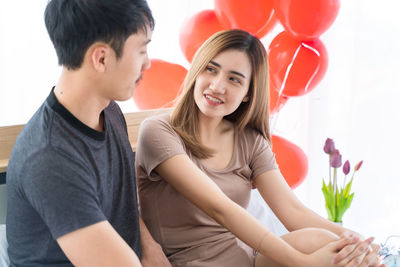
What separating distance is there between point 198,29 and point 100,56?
1.06m

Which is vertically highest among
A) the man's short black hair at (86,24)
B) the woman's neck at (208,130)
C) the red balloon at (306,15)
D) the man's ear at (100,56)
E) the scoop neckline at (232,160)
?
the red balloon at (306,15)

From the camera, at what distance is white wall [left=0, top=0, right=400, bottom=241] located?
8.31ft

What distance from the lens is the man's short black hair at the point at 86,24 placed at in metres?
1.05

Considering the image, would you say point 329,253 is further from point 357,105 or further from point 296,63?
point 357,105

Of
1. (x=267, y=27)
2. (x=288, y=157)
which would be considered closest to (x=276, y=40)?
(x=267, y=27)

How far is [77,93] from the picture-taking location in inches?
43.4

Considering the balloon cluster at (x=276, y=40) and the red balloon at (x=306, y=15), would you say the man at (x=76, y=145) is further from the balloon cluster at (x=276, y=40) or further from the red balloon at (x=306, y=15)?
the red balloon at (x=306, y=15)

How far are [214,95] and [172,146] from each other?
0.23 meters

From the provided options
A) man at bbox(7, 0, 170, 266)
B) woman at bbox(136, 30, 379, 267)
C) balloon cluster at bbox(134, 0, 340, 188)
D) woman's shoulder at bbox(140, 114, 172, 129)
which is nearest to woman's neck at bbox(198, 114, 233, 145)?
woman at bbox(136, 30, 379, 267)

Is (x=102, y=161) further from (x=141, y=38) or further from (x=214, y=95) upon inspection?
(x=214, y=95)

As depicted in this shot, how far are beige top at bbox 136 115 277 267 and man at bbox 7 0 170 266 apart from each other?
303mm

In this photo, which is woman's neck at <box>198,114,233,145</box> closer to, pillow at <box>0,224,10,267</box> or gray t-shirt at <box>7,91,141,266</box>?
gray t-shirt at <box>7,91,141,266</box>

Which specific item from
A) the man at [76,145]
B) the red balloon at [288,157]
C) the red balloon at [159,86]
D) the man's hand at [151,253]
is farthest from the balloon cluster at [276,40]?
the man at [76,145]

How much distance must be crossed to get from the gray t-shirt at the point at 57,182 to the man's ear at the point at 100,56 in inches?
4.9
